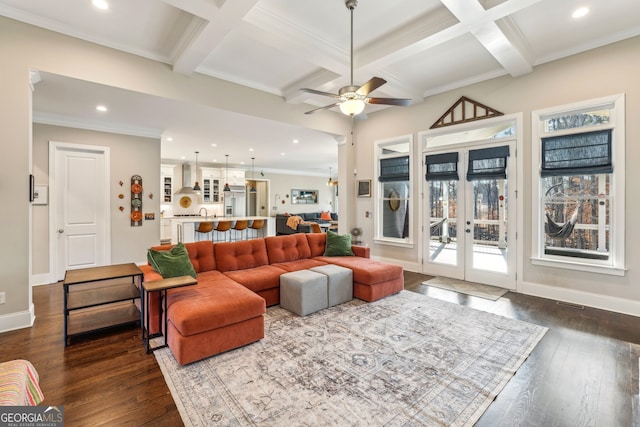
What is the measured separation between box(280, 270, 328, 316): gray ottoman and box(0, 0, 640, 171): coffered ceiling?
275 cm

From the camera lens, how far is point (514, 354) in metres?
2.63

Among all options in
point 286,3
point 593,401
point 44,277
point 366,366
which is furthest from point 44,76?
point 593,401

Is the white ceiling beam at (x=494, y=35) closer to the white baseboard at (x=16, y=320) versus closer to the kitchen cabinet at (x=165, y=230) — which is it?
the white baseboard at (x=16, y=320)

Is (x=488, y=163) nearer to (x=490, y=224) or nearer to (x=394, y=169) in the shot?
(x=490, y=224)

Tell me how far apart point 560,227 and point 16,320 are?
22.2ft

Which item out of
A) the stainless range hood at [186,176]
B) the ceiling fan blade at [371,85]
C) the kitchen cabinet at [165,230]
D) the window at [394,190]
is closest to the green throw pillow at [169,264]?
the ceiling fan blade at [371,85]

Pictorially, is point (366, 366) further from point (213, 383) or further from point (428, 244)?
point (428, 244)

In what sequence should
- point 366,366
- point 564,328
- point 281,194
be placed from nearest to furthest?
point 366,366, point 564,328, point 281,194

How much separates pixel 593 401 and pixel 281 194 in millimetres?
11942

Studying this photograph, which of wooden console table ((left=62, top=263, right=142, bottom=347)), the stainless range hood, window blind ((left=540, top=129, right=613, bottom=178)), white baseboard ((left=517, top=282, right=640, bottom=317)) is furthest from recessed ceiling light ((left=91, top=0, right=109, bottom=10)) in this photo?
the stainless range hood

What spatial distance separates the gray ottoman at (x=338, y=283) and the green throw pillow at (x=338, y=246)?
74cm

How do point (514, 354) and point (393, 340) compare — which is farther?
point (393, 340)

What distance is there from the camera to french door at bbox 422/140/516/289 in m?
4.48

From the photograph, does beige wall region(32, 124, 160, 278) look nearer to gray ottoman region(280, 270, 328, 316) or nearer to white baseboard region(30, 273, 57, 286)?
white baseboard region(30, 273, 57, 286)
